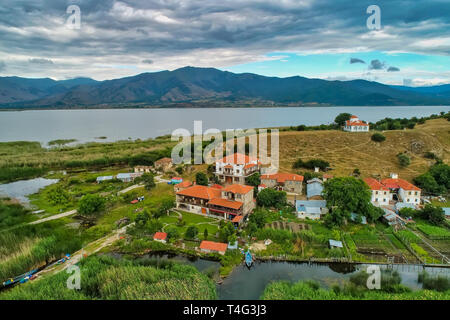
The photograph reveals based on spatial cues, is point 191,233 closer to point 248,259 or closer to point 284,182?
point 248,259

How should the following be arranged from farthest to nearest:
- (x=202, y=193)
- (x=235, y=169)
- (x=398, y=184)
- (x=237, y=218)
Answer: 1. (x=235, y=169)
2. (x=398, y=184)
3. (x=202, y=193)
4. (x=237, y=218)

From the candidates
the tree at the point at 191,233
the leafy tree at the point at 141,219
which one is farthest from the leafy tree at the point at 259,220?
the leafy tree at the point at 141,219

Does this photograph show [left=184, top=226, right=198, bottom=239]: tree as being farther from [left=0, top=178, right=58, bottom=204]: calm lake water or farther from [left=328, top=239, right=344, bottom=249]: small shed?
[left=0, top=178, right=58, bottom=204]: calm lake water

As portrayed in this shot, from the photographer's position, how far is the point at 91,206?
1305 inches

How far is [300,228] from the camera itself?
30328mm

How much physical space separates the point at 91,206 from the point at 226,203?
58.8 feet

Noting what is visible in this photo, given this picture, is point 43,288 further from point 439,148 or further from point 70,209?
point 439,148

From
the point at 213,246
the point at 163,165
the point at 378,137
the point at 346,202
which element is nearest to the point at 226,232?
the point at 213,246

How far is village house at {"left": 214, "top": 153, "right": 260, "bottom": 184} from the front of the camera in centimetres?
4541

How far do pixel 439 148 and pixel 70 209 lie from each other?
2935 inches

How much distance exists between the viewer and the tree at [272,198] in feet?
117

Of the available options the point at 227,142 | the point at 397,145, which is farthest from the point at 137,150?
the point at 397,145

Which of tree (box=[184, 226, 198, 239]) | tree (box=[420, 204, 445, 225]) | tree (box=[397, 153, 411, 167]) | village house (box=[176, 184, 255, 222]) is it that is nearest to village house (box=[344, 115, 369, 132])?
tree (box=[397, 153, 411, 167])

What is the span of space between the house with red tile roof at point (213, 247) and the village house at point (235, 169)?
19781 millimetres
